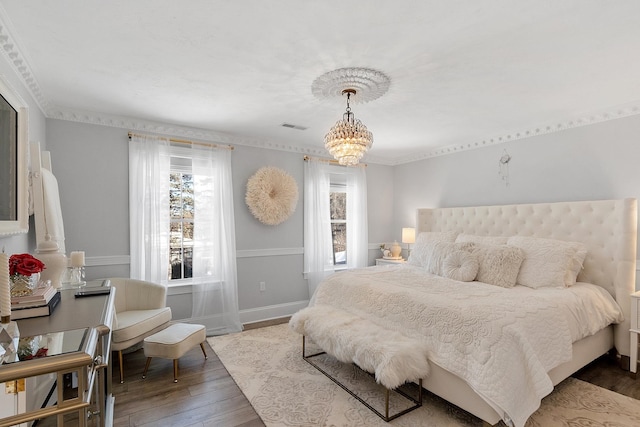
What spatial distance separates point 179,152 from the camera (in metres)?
3.93

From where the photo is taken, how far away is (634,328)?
2820 mm

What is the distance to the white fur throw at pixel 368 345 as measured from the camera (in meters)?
2.16

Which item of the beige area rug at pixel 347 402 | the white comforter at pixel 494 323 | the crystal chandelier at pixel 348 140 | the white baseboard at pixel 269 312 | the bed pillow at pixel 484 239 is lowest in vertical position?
the beige area rug at pixel 347 402

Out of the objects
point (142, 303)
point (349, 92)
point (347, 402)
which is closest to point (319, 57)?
point (349, 92)

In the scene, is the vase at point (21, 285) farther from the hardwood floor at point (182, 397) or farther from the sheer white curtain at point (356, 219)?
the sheer white curtain at point (356, 219)

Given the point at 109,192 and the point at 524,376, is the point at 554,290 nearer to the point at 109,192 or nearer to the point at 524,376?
the point at 524,376

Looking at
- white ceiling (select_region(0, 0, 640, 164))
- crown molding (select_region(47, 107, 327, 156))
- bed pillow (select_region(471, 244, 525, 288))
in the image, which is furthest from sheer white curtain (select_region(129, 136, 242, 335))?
bed pillow (select_region(471, 244, 525, 288))

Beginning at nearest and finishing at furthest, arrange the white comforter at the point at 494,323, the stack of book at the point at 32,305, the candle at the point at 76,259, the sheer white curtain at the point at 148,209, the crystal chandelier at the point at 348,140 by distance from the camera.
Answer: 1. the stack of book at the point at 32,305
2. the white comforter at the point at 494,323
3. the candle at the point at 76,259
4. the crystal chandelier at the point at 348,140
5. the sheer white curtain at the point at 148,209

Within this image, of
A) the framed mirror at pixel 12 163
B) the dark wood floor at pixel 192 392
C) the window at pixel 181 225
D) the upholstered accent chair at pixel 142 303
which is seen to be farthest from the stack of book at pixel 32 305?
the window at pixel 181 225

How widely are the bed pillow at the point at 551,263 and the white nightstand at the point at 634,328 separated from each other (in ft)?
1.41

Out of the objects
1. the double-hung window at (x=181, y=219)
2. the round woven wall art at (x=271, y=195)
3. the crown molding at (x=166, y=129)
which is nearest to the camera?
the crown molding at (x=166, y=129)

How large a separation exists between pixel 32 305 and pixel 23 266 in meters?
0.21

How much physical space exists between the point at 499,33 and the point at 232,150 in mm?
3212

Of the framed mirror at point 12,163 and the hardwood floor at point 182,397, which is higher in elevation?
the framed mirror at point 12,163
